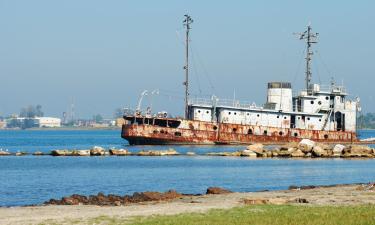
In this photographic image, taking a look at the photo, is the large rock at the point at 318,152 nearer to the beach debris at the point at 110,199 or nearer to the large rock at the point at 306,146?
the large rock at the point at 306,146

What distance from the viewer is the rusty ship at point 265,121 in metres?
85.4

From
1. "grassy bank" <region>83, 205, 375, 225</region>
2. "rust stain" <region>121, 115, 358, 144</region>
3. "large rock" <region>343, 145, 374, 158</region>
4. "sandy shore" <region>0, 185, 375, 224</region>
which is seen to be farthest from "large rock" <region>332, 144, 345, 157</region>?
"grassy bank" <region>83, 205, 375, 225</region>

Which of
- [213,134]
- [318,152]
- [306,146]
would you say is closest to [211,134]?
[213,134]

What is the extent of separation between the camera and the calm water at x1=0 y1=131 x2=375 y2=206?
135 feet

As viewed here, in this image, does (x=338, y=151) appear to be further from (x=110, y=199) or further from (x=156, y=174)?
(x=110, y=199)

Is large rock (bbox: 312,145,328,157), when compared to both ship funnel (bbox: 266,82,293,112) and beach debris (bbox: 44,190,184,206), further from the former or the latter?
beach debris (bbox: 44,190,184,206)

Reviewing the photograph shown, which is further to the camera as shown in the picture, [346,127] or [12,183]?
[346,127]

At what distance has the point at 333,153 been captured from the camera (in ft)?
237

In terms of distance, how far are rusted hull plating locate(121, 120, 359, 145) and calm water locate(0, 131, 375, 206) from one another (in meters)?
14.8

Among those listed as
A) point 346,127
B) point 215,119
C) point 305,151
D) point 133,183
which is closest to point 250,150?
point 305,151

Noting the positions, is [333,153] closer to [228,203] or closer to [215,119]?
[215,119]

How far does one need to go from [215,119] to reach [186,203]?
5794 centimetres

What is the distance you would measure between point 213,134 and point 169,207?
59285mm

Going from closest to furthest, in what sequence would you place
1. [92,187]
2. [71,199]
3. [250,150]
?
[71,199]
[92,187]
[250,150]
